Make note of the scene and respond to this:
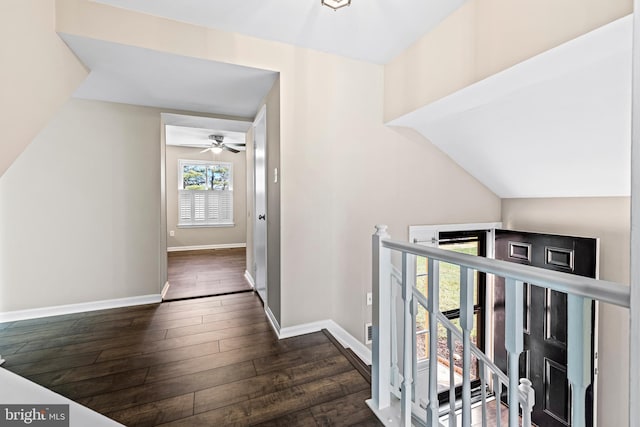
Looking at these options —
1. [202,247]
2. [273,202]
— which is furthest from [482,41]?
[202,247]

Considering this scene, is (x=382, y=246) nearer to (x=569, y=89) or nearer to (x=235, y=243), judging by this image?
(x=569, y=89)

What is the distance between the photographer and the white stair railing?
710mm

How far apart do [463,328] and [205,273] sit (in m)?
4.08

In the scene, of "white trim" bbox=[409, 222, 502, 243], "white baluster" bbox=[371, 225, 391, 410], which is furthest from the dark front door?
"white baluster" bbox=[371, 225, 391, 410]

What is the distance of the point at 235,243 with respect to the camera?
6922 millimetres

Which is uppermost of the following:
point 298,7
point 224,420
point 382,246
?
point 298,7

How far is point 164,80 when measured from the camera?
246cm

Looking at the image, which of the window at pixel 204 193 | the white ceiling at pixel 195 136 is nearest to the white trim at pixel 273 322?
the white ceiling at pixel 195 136

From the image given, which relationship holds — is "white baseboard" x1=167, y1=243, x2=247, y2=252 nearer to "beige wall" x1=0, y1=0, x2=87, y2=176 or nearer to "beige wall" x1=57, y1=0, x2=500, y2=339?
"beige wall" x1=57, y1=0, x2=500, y2=339

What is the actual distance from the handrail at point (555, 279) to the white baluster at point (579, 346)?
4 centimetres

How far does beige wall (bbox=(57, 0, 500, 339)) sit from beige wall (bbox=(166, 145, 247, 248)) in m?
4.49

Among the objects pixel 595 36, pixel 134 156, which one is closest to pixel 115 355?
pixel 134 156

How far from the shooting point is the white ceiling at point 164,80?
2037 millimetres

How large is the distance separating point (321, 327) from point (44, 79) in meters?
2.66
